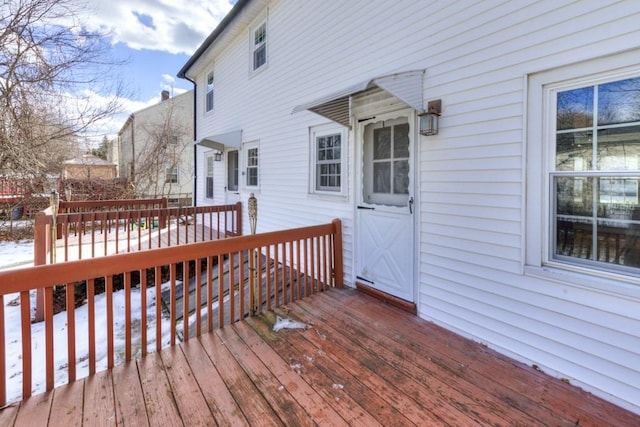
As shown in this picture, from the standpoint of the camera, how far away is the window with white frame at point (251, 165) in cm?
671

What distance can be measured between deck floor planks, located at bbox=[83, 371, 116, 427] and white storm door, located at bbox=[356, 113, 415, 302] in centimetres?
285

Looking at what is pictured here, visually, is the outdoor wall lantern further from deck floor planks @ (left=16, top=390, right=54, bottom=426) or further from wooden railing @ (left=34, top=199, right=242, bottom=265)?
wooden railing @ (left=34, top=199, right=242, bottom=265)

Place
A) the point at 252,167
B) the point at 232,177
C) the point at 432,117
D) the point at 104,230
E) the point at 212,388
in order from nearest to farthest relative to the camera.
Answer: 1. the point at 212,388
2. the point at 432,117
3. the point at 104,230
4. the point at 252,167
5. the point at 232,177

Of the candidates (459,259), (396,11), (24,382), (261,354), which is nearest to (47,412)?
(24,382)

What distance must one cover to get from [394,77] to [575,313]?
8.32 ft

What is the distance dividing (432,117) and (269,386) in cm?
279

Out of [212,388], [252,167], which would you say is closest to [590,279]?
[212,388]

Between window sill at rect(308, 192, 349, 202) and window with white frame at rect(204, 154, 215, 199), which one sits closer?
window sill at rect(308, 192, 349, 202)

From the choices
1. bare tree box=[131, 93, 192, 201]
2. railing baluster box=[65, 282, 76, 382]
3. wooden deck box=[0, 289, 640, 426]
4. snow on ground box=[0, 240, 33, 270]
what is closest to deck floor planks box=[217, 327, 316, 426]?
wooden deck box=[0, 289, 640, 426]

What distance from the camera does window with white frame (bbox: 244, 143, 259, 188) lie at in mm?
6712

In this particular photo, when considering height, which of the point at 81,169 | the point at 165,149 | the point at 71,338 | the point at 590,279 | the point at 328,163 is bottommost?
the point at 71,338

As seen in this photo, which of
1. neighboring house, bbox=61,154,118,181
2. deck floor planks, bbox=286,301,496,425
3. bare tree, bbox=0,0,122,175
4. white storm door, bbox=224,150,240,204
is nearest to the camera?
deck floor planks, bbox=286,301,496,425

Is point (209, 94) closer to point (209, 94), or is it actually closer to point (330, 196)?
point (209, 94)

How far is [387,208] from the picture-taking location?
3783 millimetres
